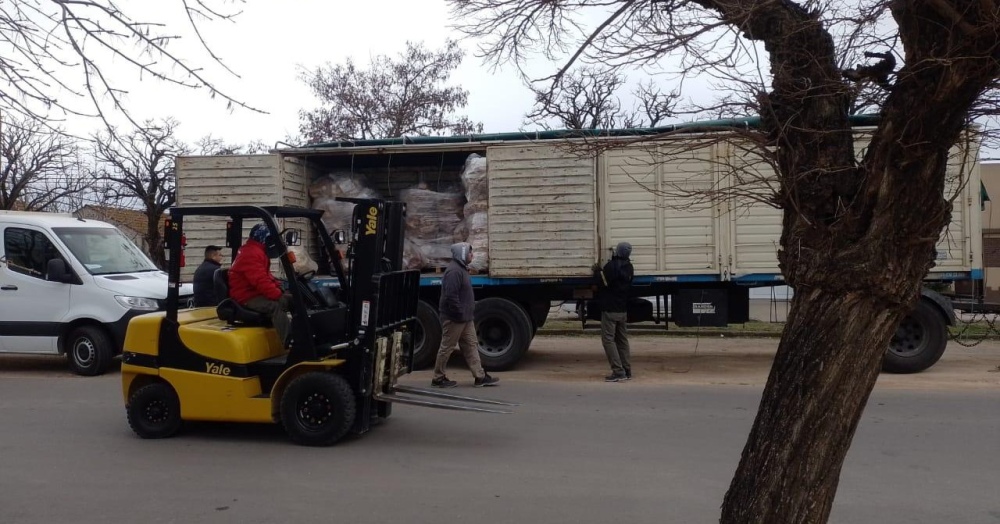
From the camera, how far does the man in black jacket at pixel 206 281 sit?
35.7ft

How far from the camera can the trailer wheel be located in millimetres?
11438

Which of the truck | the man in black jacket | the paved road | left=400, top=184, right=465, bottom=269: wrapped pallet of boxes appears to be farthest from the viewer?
left=400, top=184, right=465, bottom=269: wrapped pallet of boxes

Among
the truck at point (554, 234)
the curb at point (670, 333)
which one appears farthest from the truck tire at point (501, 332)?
the curb at point (670, 333)

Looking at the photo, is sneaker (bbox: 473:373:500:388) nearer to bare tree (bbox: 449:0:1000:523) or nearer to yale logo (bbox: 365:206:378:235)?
yale logo (bbox: 365:206:378:235)

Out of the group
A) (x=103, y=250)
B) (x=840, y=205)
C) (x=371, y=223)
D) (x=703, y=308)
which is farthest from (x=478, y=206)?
(x=840, y=205)

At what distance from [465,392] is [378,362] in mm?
2877

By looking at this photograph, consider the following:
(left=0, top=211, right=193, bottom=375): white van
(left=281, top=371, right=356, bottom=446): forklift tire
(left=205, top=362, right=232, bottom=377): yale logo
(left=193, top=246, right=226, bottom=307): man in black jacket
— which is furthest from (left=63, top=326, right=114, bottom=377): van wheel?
(left=281, top=371, right=356, bottom=446): forklift tire

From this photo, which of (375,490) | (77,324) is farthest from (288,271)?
(77,324)

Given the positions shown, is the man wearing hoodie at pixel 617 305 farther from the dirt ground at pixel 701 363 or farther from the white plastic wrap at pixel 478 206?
the white plastic wrap at pixel 478 206

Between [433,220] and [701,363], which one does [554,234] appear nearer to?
[433,220]

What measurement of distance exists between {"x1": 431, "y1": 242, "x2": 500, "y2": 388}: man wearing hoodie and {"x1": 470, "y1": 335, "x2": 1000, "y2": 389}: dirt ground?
1205 millimetres

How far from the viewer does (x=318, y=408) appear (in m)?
7.40

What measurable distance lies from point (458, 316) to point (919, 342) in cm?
610

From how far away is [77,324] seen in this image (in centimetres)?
1173
